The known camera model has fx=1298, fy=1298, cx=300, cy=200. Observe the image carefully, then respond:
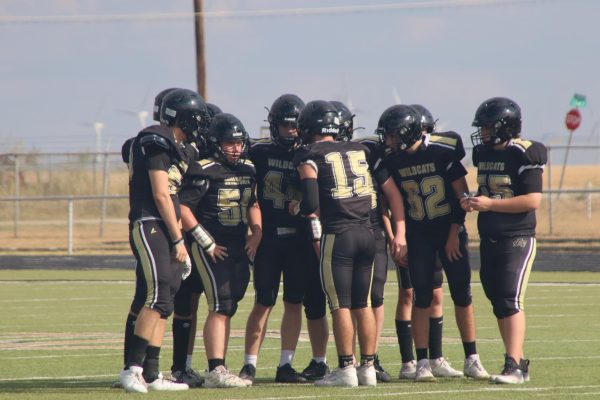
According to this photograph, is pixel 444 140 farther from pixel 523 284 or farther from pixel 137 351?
pixel 137 351

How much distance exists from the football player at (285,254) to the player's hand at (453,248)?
102 cm

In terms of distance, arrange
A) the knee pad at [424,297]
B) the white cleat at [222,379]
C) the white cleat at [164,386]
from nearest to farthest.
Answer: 1. the white cleat at [164,386]
2. the white cleat at [222,379]
3. the knee pad at [424,297]

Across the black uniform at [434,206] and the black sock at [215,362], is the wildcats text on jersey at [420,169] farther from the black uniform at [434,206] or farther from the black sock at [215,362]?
the black sock at [215,362]

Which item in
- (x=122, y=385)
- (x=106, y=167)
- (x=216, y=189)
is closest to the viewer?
(x=122, y=385)

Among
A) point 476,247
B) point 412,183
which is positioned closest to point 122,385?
point 412,183

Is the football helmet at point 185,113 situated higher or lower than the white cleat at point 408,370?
higher


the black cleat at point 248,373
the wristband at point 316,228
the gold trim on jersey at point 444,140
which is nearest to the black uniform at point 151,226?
the black cleat at point 248,373

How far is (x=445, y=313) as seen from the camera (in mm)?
16016

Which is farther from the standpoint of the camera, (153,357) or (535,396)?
(153,357)

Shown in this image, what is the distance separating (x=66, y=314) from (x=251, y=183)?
22.9 feet

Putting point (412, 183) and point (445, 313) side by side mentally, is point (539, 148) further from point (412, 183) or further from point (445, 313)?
point (445, 313)

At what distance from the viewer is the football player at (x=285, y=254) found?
999cm

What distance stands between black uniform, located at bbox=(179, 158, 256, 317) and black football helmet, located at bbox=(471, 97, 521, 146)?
1.79m

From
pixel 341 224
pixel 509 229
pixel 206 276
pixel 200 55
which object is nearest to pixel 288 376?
pixel 206 276
